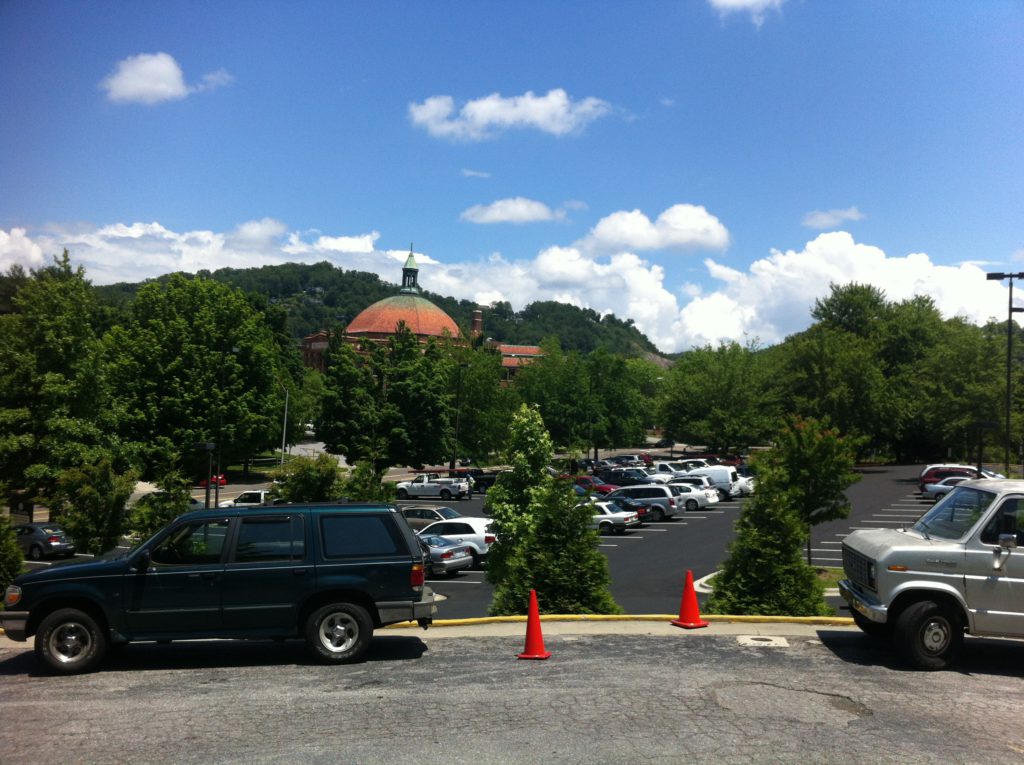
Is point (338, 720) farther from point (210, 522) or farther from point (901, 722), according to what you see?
point (901, 722)

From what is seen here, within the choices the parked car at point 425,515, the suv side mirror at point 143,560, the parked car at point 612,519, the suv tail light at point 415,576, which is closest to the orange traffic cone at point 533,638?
the suv tail light at point 415,576

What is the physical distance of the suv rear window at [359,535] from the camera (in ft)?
31.1

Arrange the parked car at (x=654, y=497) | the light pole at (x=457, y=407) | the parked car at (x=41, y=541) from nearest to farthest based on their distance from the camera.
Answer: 1. the parked car at (x=41, y=541)
2. the parked car at (x=654, y=497)
3. the light pole at (x=457, y=407)

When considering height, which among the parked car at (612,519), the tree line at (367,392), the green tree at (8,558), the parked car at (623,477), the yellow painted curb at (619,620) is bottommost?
the parked car at (612,519)

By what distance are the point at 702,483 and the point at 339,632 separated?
38.7 metres

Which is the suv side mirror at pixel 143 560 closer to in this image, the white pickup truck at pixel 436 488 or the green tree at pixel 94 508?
the green tree at pixel 94 508

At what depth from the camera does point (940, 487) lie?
143 feet

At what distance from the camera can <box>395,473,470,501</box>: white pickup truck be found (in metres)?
50.7

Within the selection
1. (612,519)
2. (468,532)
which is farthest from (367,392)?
(468,532)

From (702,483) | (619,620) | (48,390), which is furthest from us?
(702,483)

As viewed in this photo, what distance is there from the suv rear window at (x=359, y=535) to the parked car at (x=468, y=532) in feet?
59.8

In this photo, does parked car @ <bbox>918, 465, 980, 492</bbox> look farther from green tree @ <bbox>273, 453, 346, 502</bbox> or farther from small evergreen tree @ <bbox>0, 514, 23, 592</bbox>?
small evergreen tree @ <bbox>0, 514, 23, 592</bbox>

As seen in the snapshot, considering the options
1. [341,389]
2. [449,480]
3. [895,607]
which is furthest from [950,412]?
[895,607]

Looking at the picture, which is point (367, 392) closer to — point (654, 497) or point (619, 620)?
point (654, 497)
